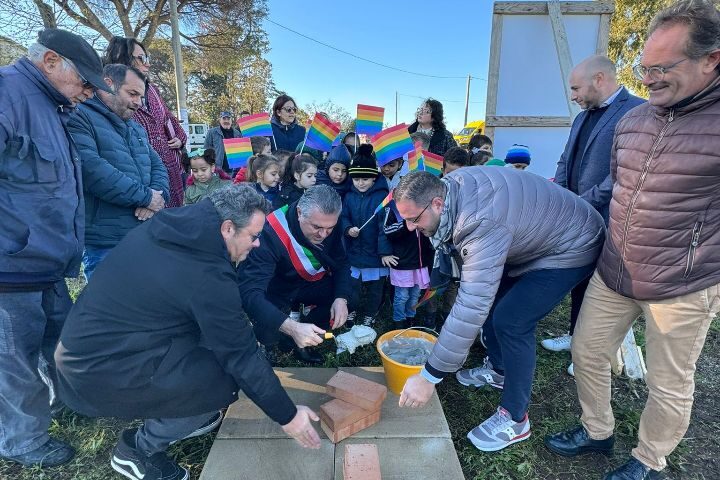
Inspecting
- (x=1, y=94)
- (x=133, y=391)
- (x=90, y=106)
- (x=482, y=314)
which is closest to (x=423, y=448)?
(x=482, y=314)

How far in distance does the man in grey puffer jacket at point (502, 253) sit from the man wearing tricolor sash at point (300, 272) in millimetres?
704

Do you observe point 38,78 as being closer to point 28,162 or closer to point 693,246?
point 28,162

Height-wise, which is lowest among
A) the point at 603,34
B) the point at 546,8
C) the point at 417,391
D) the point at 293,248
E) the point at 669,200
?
the point at 417,391

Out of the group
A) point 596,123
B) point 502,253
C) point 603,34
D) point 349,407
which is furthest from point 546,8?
point 349,407

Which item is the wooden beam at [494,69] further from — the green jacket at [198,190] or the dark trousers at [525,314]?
the dark trousers at [525,314]

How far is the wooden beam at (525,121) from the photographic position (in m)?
5.44

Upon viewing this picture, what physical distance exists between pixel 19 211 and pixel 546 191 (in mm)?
2706

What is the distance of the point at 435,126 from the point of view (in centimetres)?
518

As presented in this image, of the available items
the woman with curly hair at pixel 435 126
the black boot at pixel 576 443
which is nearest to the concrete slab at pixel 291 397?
the black boot at pixel 576 443

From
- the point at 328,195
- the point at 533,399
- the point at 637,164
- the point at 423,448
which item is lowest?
the point at 533,399

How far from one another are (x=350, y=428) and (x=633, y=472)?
1.49m

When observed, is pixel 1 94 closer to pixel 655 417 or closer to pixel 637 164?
pixel 637 164

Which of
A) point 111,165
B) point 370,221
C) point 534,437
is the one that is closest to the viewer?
point 534,437

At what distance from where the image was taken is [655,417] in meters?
1.97
